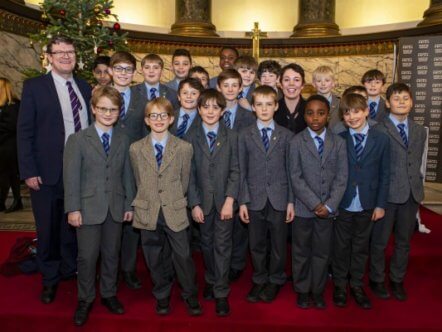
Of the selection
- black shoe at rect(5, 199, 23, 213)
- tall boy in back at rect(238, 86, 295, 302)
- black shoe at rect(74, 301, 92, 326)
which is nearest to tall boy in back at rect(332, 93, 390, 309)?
tall boy in back at rect(238, 86, 295, 302)

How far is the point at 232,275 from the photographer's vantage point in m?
3.46

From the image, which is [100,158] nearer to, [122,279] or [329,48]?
[122,279]

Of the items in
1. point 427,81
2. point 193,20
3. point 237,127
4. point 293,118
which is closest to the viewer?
point 237,127

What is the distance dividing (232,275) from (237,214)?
0.54m

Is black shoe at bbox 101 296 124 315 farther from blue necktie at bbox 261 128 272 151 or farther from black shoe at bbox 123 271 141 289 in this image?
blue necktie at bbox 261 128 272 151

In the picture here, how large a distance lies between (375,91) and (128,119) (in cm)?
240

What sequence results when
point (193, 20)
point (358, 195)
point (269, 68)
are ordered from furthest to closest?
point (193, 20) → point (269, 68) → point (358, 195)

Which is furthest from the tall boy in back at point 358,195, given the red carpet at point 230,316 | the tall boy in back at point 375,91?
the tall boy in back at point 375,91

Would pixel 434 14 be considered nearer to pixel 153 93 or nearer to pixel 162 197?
pixel 153 93

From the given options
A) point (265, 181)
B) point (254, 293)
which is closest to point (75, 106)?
point (265, 181)

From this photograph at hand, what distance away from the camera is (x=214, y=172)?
300 cm

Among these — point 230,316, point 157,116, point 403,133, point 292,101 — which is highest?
point 292,101

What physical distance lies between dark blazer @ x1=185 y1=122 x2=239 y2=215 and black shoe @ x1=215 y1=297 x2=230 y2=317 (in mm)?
609

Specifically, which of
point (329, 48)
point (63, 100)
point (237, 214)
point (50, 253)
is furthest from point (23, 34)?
point (329, 48)
